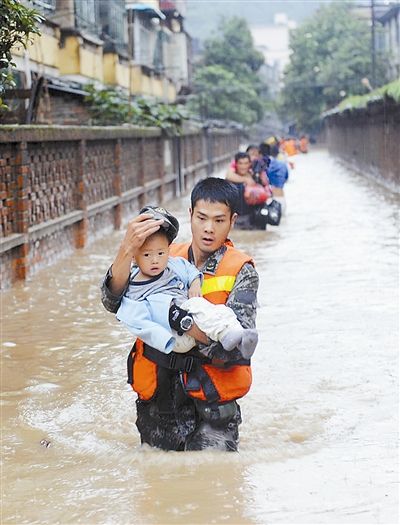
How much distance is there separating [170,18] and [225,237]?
45.3 meters

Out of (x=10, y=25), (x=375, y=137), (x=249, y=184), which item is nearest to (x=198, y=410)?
(x=10, y=25)

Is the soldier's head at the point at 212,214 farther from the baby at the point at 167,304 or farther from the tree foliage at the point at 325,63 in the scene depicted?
the tree foliage at the point at 325,63

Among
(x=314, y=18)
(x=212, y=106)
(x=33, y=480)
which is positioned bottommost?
(x=33, y=480)

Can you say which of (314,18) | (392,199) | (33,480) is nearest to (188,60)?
(314,18)

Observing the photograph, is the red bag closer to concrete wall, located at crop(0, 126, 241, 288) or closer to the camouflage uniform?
concrete wall, located at crop(0, 126, 241, 288)

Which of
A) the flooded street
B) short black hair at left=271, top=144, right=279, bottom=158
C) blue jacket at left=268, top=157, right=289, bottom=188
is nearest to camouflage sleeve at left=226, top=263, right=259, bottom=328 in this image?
the flooded street

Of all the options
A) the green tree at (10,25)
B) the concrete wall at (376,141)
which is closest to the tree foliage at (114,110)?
the concrete wall at (376,141)

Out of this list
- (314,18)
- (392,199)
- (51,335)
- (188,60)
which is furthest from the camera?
(314,18)

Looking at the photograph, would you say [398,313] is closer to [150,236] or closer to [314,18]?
[150,236]

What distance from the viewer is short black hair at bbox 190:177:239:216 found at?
16.0 feet

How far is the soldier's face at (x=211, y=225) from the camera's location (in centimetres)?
487

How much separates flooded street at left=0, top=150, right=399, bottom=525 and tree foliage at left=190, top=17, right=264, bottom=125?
50.4 m

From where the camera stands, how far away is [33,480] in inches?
205

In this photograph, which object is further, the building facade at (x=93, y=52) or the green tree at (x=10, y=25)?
the building facade at (x=93, y=52)
